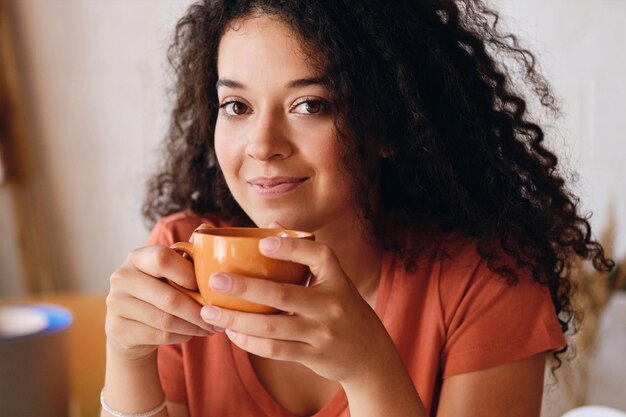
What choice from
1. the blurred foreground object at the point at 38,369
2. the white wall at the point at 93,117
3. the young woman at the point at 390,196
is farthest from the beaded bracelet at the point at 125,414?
the white wall at the point at 93,117

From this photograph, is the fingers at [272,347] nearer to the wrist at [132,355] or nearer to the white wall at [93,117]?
the wrist at [132,355]

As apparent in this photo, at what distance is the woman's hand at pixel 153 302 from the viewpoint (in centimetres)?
74

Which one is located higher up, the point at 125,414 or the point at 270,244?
the point at 270,244

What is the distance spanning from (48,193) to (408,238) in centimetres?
Result: 155

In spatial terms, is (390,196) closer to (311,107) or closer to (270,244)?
(311,107)

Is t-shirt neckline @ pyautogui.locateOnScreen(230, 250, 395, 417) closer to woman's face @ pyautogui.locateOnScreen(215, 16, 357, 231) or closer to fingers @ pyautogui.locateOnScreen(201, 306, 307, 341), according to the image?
woman's face @ pyautogui.locateOnScreen(215, 16, 357, 231)

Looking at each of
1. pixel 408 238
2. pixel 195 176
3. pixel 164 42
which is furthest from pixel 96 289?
pixel 408 238

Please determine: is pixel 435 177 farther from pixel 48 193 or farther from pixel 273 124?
pixel 48 193

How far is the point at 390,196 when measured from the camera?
124 centimetres

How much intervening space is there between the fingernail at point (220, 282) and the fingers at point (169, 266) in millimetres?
88

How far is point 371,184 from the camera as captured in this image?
1.10 meters

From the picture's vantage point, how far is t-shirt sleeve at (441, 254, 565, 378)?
3.49ft

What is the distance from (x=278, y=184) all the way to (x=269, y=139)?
0.23 feet

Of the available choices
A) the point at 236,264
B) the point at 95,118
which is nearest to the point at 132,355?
the point at 236,264
